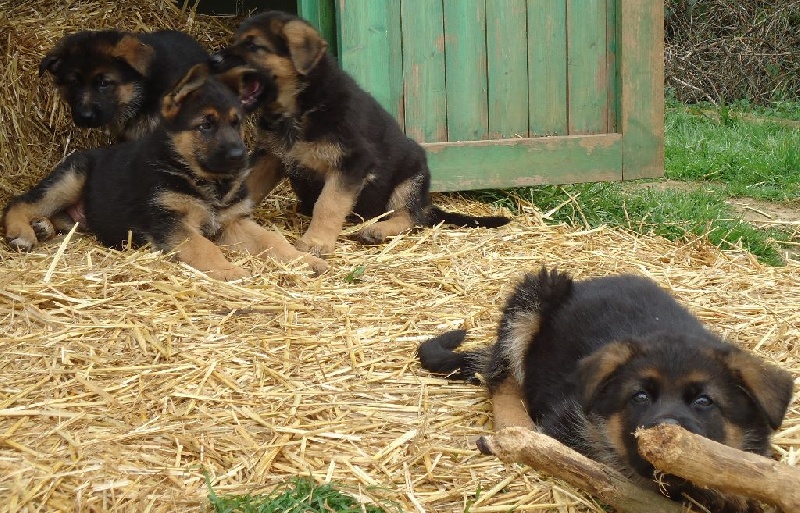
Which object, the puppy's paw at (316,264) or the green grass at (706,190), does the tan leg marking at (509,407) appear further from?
the green grass at (706,190)

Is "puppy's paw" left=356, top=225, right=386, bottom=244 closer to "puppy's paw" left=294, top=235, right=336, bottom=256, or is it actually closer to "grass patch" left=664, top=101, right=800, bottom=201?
"puppy's paw" left=294, top=235, right=336, bottom=256

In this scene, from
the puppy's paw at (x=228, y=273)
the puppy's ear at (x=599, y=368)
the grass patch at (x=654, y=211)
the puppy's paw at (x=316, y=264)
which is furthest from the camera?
the grass patch at (x=654, y=211)

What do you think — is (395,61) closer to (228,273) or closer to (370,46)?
(370,46)

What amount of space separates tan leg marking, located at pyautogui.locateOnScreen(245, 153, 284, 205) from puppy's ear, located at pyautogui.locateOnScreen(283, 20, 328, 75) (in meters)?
0.69

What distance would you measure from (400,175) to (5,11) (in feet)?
11.8

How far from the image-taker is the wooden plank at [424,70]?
21.3 ft

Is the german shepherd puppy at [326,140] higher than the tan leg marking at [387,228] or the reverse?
higher

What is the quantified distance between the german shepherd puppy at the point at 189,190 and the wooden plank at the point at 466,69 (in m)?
1.51

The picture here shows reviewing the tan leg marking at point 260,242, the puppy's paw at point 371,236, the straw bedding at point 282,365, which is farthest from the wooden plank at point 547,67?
the tan leg marking at point 260,242

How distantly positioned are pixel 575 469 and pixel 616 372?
345 mm

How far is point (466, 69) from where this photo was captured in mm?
6676

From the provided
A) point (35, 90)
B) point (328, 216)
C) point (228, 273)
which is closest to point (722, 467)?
point (228, 273)

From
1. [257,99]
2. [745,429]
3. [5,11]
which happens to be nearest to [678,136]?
[257,99]

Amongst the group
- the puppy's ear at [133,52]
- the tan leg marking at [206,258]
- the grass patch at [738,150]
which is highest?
the puppy's ear at [133,52]
